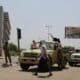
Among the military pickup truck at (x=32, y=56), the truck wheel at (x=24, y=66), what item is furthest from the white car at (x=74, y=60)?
the truck wheel at (x=24, y=66)

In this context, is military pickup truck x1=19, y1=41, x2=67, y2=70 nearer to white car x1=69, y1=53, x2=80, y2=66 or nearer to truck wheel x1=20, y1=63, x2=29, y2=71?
truck wheel x1=20, y1=63, x2=29, y2=71

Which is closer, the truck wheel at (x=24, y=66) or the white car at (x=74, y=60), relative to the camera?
the truck wheel at (x=24, y=66)

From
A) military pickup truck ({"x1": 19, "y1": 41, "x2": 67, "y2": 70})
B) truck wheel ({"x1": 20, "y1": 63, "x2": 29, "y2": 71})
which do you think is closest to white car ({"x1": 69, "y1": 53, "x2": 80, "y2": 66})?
military pickup truck ({"x1": 19, "y1": 41, "x2": 67, "y2": 70})

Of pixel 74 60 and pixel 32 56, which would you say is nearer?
pixel 32 56

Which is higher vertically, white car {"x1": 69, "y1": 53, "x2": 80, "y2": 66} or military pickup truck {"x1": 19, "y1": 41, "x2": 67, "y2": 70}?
military pickup truck {"x1": 19, "y1": 41, "x2": 67, "y2": 70}

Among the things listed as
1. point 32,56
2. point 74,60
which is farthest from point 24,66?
point 74,60

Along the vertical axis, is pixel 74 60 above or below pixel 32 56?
below

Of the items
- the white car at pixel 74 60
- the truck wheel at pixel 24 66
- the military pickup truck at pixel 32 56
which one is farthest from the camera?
the white car at pixel 74 60

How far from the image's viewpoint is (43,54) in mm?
20719

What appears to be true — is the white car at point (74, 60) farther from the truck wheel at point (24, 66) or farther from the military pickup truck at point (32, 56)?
the truck wheel at point (24, 66)

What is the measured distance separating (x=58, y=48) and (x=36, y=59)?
2.49 metres

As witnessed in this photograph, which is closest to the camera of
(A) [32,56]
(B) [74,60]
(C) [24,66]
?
(A) [32,56]

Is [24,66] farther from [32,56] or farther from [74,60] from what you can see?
[74,60]

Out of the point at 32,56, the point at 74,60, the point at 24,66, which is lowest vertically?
the point at 74,60
